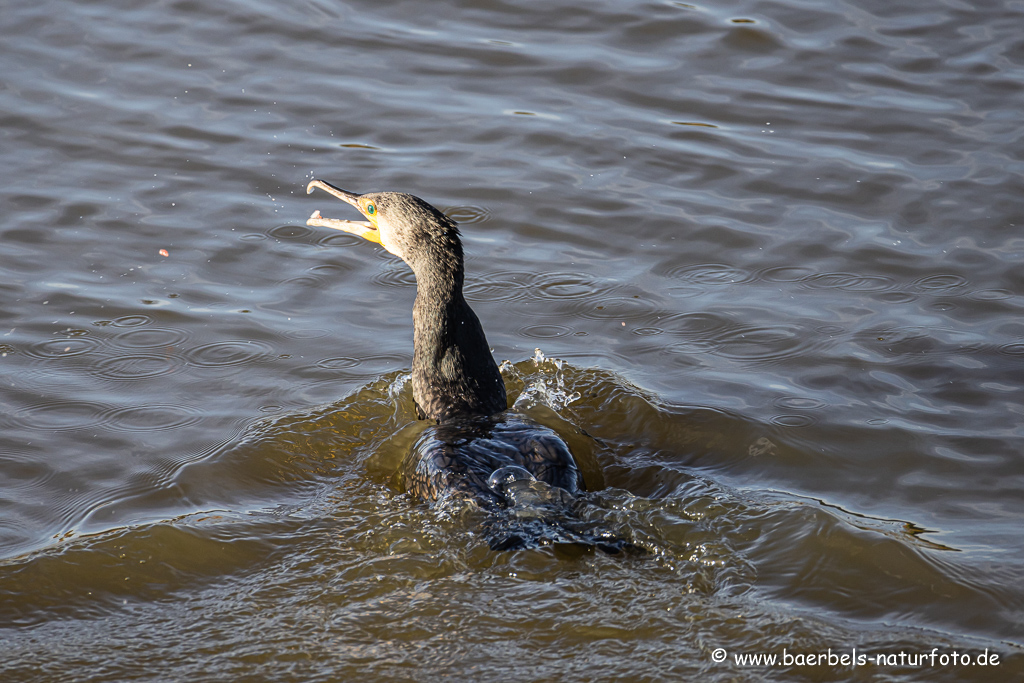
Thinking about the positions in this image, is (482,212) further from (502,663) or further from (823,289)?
(502,663)

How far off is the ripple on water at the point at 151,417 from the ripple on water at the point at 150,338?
59 centimetres

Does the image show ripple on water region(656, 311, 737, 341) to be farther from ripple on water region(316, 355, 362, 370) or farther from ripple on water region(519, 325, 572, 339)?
ripple on water region(316, 355, 362, 370)

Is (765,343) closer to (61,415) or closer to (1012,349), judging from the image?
(1012,349)

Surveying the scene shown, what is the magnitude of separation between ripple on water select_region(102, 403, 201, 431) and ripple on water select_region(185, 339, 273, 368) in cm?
43

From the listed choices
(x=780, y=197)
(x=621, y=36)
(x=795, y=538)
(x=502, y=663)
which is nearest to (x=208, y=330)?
(x=502, y=663)

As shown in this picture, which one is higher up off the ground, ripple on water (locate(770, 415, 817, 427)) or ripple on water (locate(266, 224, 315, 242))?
ripple on water (locate(266, 224, 315, 242))

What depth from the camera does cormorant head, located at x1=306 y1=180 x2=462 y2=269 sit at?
512cm

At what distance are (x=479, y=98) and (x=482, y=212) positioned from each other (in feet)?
6.32

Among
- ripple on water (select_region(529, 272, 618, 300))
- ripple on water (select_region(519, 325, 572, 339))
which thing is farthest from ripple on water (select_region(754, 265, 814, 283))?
ripple on water (select_region(519, 325, 572, 339))

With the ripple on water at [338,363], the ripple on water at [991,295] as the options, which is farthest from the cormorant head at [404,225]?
the ripple on water at [991,295]

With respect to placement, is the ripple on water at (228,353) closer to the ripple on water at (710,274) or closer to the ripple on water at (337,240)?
the ripple on water at (337,240)

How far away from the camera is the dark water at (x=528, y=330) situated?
151 inches

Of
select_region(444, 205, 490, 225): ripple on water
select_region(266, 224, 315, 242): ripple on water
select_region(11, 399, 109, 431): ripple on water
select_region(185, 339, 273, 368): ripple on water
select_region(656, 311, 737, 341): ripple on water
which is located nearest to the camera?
select_region(11, 399, 109, 431): ripple on water

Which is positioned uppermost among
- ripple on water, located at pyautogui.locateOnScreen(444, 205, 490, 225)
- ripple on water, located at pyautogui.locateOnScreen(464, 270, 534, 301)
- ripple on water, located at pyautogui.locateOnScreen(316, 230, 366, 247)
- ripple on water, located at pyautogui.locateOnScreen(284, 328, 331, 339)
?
ripple on water, located at pyautogui.locateOnScreen(444, 205, 490, 225)
